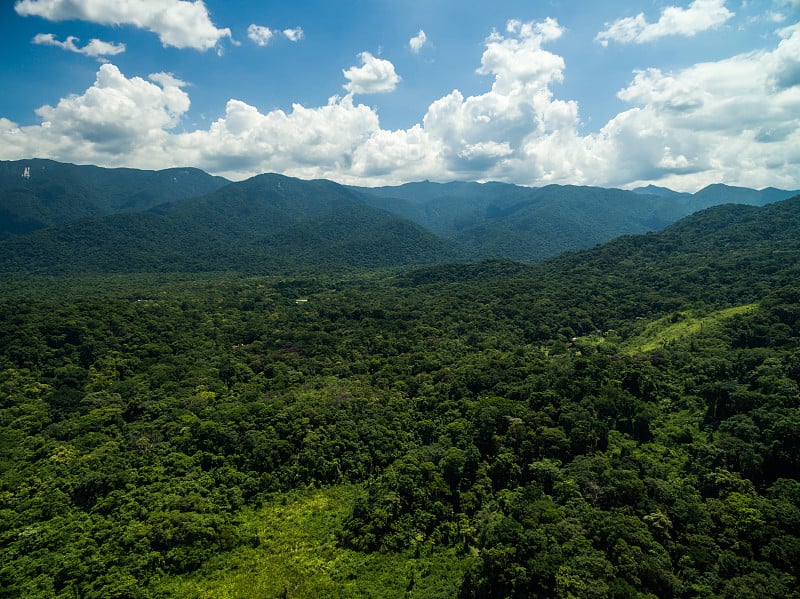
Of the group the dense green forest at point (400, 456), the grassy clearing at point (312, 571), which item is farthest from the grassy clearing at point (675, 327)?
the grassy clearing at point (312, 571)

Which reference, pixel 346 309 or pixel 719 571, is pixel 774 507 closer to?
pixel 719 571

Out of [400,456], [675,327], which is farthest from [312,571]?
→ [675,327]

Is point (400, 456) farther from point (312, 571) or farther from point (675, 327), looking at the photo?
point (675, 327)

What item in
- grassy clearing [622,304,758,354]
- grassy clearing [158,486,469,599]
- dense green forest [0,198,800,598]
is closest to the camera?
dense green forest [0,198,800,598]

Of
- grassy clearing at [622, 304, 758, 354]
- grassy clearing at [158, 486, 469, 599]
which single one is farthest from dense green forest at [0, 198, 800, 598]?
grassy clearing at [622, 304, 758, 354]

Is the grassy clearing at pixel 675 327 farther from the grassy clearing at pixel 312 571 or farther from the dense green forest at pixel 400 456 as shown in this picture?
the grassy clearing at pixel 312 571

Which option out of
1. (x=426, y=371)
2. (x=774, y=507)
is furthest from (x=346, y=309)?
(x=774, y=507)

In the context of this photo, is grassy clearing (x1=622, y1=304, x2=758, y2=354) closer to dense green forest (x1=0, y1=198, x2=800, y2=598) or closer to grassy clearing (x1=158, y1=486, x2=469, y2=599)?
dense green forest (x1=0, y1=198, x2=800, y2=598)

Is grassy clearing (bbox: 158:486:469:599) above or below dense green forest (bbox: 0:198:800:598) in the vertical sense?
below
